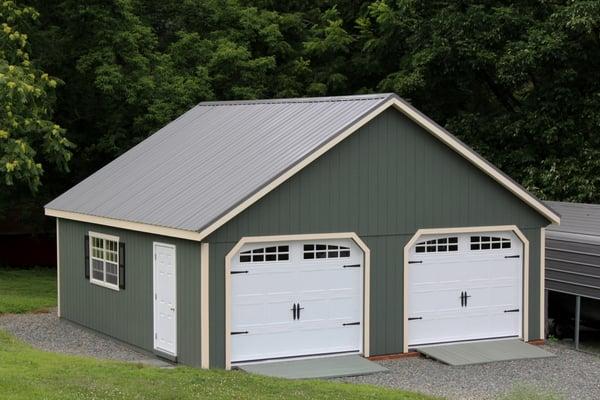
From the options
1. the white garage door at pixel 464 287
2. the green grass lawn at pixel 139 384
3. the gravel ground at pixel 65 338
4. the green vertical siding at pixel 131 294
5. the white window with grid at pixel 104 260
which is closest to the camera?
the green grass lawn at pixel 139 384

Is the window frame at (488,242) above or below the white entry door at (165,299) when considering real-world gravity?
above

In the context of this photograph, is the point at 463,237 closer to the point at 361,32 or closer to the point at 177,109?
the point at 177,109

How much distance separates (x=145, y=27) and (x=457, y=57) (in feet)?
30.6

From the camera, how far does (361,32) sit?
33.6 m

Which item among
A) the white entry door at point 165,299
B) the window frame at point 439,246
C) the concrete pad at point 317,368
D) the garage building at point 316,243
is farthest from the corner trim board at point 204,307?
the window frame at point 439,246

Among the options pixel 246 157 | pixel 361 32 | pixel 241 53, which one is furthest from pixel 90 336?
pixel 361 32

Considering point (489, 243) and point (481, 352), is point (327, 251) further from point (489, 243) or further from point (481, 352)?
point (489, 243)

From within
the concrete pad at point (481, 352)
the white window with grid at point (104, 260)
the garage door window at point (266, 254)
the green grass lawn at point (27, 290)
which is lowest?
the green grass lawn at point (27, 290)

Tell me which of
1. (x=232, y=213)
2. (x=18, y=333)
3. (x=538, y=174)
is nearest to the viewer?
(x=232, y=213)

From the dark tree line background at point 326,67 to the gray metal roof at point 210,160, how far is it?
3.02 metres

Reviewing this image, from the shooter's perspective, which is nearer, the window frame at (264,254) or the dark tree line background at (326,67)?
the window frame at (264,254)

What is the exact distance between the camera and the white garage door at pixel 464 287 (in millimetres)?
18812

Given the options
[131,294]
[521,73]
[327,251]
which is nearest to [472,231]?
[327,251]

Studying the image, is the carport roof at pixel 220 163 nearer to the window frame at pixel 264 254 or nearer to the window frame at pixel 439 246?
the window frame at pixel 264 254
